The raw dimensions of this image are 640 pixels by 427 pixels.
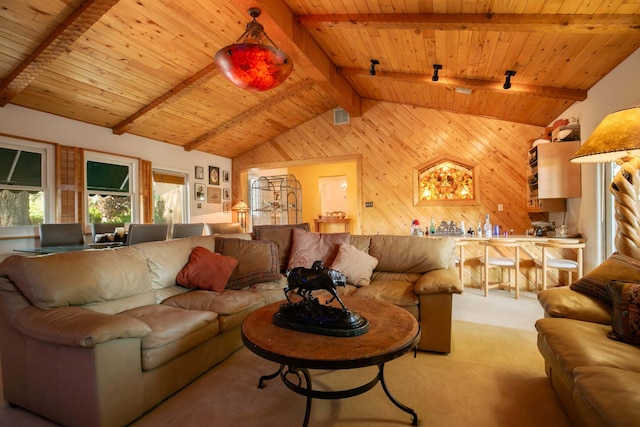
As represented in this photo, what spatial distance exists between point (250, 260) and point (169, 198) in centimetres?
439

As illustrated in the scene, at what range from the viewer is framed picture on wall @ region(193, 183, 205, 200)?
6994 millimetres

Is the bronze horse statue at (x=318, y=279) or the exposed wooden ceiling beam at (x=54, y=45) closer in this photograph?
the bronze horse statue at (x=318, y=279)

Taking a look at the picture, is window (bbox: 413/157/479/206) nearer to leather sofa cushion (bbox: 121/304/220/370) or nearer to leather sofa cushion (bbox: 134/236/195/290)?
leather sofa cushion (bbox: 134/236/195/290)

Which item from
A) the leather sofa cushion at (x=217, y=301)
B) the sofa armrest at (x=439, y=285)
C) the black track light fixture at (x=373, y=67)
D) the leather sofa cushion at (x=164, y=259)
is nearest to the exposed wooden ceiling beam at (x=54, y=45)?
the leather sofa cushion at (x=164, y=259)

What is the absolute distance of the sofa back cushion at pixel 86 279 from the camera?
182 cm

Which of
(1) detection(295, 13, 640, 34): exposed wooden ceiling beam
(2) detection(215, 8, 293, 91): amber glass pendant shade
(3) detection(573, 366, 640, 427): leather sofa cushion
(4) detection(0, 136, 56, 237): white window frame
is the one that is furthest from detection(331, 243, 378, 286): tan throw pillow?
(4) detection(0, 136, 56, 237): white window frame

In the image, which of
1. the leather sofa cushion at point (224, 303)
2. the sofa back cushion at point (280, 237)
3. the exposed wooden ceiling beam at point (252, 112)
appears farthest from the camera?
the exposed wooden ceiling beam at point (252, 112)

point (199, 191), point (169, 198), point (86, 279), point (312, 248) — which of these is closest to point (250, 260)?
point (312, 248)

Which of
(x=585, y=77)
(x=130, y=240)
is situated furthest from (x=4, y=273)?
(x=585, y=77)

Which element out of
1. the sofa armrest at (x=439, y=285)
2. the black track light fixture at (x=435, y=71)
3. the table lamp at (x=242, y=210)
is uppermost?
the black track light fixture at (x=435, y=71)

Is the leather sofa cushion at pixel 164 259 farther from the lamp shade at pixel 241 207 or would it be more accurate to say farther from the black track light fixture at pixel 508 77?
the lamp shade at pixel 241 207

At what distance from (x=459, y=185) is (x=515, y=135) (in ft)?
3.74

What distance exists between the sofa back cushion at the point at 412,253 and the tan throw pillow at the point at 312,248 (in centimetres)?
40

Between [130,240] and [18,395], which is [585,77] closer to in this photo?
[130,240]
